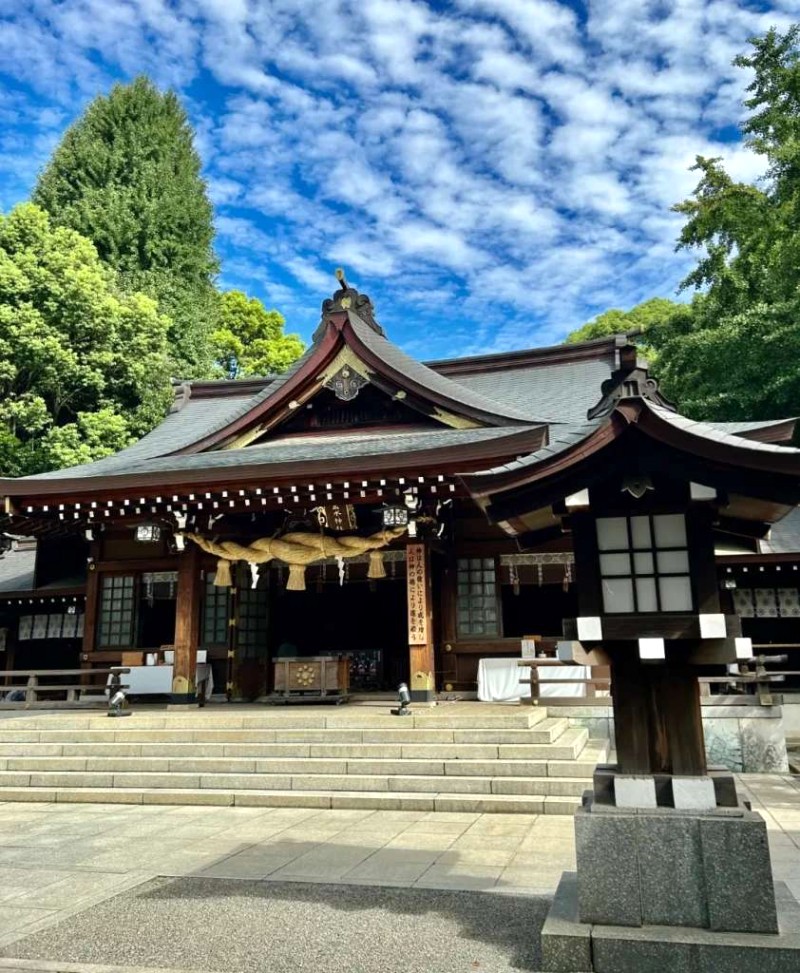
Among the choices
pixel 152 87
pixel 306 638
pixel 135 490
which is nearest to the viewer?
pixel 135 490

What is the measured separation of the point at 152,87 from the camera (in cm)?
4128

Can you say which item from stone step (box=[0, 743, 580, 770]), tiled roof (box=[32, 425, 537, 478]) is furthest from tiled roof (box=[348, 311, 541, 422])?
stone step (box=[0, 743, 580, 770])

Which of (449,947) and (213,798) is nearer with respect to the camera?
(449,947)

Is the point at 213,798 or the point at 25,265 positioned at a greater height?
the point at 25,265

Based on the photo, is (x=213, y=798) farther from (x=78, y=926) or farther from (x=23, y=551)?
(x=23, y=551)

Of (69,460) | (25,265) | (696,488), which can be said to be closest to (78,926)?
(696,488)

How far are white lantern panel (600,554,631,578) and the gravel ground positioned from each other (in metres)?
2.23

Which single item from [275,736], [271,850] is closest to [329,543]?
[275,736]

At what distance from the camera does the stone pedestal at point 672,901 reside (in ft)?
12.0

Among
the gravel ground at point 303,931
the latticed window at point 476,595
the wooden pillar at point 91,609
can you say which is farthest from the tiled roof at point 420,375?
the gravel ground at point 303,931

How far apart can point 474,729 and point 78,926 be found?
5714 mm

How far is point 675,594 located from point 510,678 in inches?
327

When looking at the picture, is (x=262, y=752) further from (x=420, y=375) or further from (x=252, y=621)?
(x=420, y=375)

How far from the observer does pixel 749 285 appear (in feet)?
73.6
